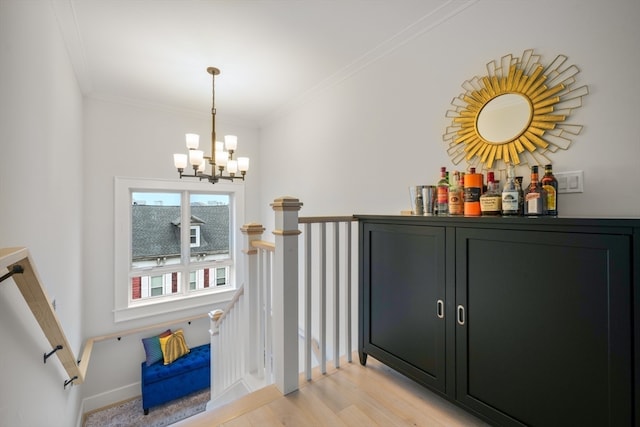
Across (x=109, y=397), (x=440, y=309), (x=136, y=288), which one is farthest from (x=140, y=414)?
(x=440, y=309)

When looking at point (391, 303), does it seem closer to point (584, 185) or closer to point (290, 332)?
point (290, 332)

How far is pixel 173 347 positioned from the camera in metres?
3.80

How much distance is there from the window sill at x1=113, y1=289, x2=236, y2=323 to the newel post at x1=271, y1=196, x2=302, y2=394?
9.81ft

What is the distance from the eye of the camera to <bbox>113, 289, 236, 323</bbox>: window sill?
12.1ft

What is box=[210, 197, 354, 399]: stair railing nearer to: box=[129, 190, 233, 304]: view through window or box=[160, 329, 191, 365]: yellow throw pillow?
box=[160, 329, 191, 365]: yellow throw pillow

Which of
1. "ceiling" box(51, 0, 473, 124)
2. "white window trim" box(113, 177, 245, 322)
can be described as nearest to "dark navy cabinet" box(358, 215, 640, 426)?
"ceiling" box(51, 0, 473, 124)

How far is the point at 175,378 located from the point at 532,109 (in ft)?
15.0

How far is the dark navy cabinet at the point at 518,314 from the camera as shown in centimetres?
96

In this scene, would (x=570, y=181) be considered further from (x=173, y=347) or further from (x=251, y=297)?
(x=173, y=347)

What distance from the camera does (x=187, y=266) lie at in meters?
4.17

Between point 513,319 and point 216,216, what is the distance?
13.6 feet

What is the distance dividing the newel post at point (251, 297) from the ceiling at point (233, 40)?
61.9 inches

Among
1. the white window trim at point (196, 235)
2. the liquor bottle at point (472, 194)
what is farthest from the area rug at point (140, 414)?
the liquor bottle at point (472, 194)

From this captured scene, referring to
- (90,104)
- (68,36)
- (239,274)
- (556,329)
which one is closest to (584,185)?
(556,329)
